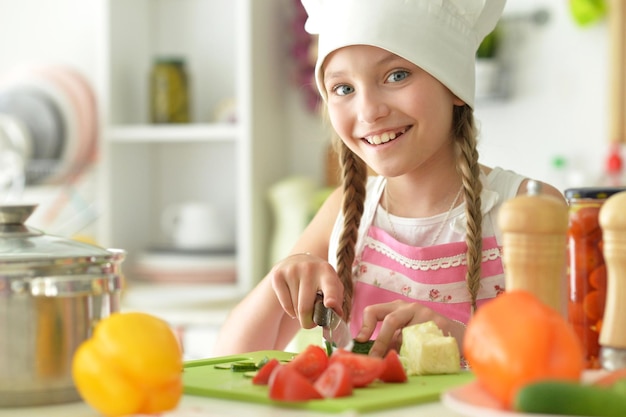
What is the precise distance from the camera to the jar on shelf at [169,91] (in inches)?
119

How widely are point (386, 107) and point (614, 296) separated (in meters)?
0.49

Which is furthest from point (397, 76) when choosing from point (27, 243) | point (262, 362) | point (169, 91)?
point (169, 91)

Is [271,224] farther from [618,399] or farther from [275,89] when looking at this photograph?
[618,399]

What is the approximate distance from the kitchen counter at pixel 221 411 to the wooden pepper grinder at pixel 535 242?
119mm

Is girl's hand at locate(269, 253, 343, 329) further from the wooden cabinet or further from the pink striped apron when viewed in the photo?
the wooden cabinet

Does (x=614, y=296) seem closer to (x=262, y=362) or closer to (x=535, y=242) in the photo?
(x=535, y=242)

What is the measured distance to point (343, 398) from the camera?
0.80m

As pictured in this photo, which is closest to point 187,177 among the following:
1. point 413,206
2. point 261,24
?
point 261,24

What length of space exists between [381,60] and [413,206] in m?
0.26

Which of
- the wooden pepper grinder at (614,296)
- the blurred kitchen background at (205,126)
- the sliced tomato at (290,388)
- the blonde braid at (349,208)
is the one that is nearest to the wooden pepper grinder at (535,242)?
the wooden pepper grinder at (614,296)

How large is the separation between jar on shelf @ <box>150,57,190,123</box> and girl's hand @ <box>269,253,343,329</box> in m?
1.98

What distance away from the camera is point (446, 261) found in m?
1.35

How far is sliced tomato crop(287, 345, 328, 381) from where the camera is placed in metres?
0.87

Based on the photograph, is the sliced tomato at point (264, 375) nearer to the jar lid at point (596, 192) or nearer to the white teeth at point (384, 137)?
the jar lid at point (596, 192)
